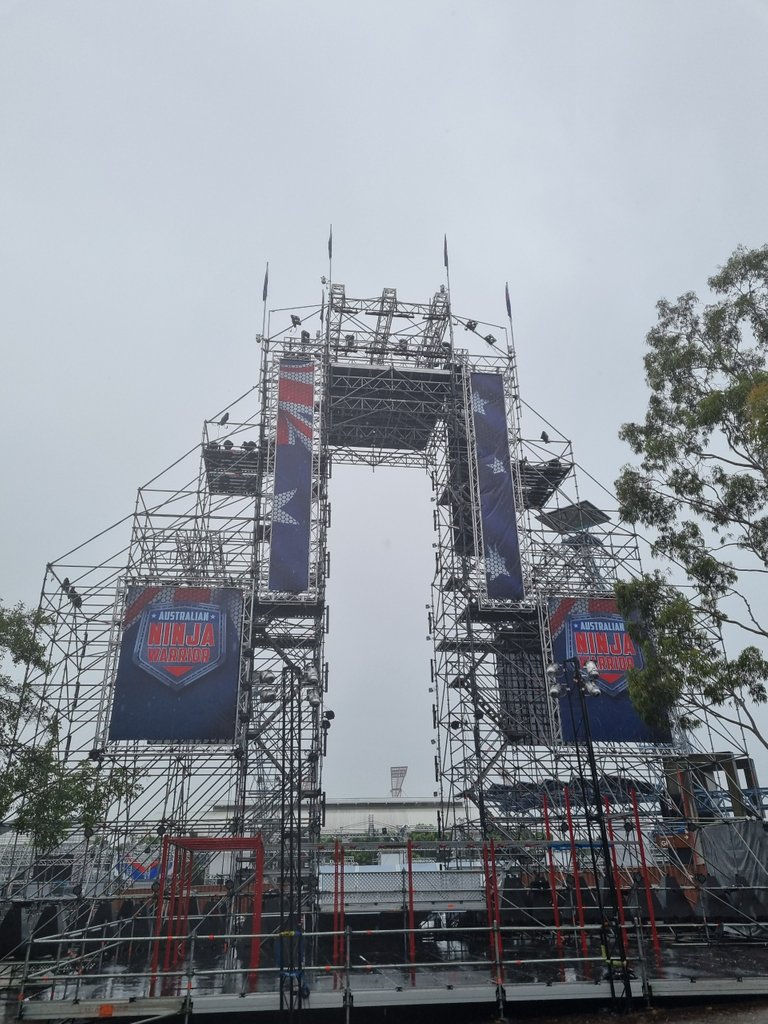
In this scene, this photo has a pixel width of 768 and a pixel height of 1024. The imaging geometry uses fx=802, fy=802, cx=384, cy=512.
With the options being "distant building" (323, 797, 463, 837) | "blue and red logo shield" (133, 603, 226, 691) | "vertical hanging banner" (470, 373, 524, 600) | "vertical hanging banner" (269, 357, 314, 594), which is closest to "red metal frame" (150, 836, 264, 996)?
"blue and red logo shield" (133, 603, 226, 691)

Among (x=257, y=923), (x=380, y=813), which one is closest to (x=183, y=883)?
(x=257, y=923)

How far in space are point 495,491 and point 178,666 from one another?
13952 millimetres

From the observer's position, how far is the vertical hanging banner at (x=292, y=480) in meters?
30.0

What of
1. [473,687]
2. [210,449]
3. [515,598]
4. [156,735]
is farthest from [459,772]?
[210,449]

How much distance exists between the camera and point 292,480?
3141 cm

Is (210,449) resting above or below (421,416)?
below

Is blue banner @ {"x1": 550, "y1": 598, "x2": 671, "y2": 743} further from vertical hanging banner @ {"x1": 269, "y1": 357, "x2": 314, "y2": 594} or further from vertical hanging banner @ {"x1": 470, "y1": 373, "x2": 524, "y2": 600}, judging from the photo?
vertical hanging banner @ {"x1": 269, "y1": 357, "x2": 314, "y2": 594}

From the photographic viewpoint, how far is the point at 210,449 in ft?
109

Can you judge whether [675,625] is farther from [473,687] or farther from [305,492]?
[305,492]

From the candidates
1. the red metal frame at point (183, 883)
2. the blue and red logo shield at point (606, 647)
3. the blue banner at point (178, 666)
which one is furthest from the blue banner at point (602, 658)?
the red metal frame at point (183, 883)

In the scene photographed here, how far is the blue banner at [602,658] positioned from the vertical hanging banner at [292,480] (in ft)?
33.2

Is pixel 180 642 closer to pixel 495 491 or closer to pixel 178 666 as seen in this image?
pixel 178 666

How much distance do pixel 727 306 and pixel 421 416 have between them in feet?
57.3

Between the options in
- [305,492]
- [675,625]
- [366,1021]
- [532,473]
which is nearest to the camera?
[366,1021]
